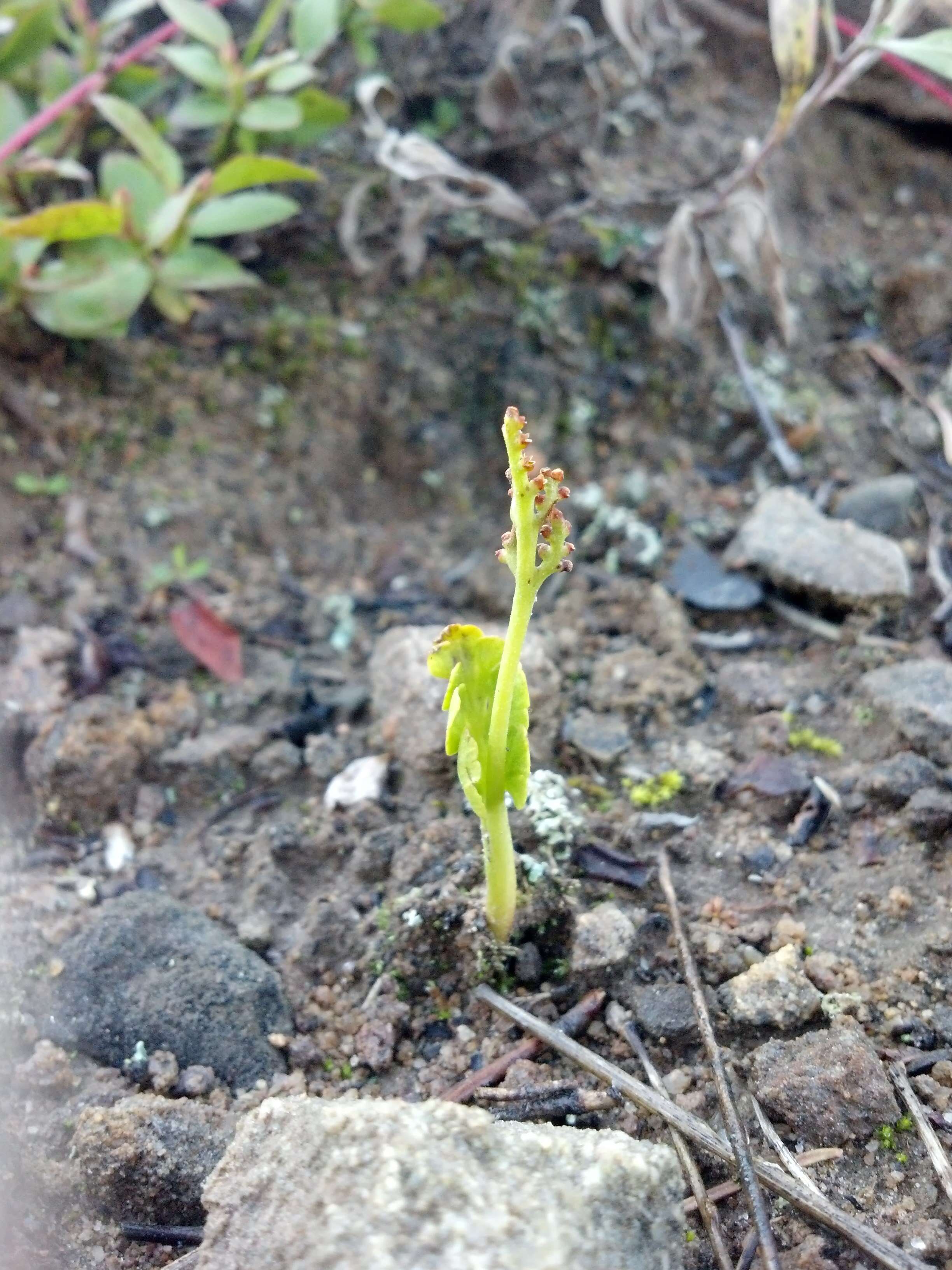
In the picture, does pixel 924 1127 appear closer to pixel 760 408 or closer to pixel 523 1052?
pixel 523 1052

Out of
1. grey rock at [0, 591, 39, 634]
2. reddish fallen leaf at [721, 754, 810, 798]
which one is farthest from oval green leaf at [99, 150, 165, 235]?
reddish fallen leaf at [721, 754, 810, 798]

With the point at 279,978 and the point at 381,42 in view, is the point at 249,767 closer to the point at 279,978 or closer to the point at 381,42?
the point at 279,978

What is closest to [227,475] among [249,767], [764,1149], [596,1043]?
[249,767]

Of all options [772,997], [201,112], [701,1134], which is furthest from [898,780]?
[201,112]

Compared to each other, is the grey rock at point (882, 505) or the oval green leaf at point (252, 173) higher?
the oval green leaf at point (252, 173)

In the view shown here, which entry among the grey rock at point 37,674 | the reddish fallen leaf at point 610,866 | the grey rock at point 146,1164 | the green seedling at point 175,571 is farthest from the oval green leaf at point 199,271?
the grey rock at point 146,1164

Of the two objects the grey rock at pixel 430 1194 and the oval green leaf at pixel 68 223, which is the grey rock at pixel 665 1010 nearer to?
the grey rock at pixel 430 1194
